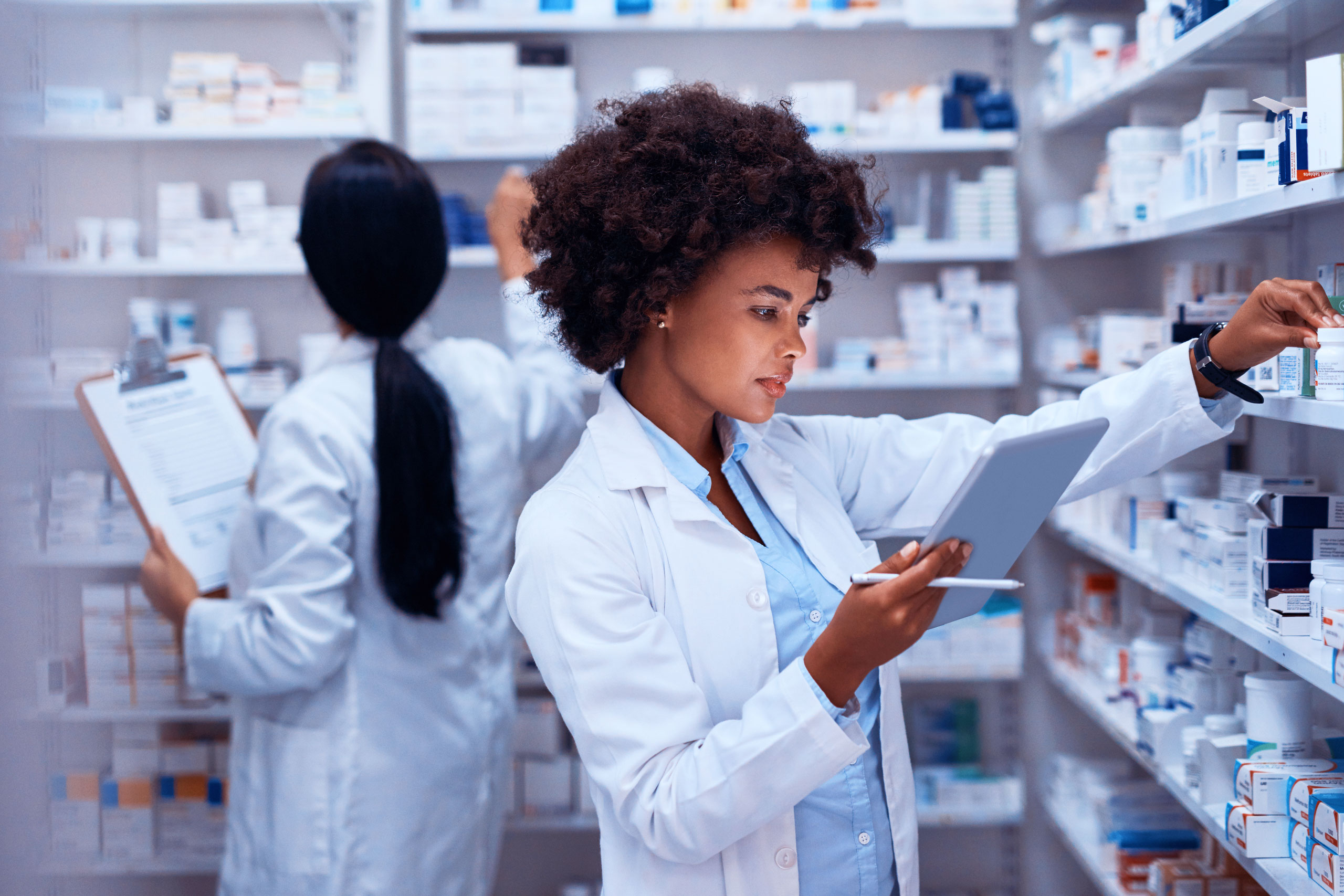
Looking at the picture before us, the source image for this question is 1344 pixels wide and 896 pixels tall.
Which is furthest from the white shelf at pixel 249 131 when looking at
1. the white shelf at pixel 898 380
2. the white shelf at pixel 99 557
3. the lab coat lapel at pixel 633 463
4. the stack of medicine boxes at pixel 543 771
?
the lab coat lapel at pixel 633 463

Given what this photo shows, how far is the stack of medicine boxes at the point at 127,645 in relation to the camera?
8.86 feet

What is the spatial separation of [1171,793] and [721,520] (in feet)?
4.61

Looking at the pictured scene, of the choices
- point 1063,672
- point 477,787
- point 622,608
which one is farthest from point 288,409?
point 1063,672

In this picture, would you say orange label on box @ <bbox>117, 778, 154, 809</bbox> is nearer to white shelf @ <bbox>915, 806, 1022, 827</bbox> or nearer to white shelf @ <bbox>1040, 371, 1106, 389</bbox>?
white shelf @ <bbox>915, 806, 1022, 827</bbox>

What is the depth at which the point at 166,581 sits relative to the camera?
6.42ft


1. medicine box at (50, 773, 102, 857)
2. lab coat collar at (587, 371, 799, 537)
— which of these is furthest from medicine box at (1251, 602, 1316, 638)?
medicine box at (50, 773, 102, 857)

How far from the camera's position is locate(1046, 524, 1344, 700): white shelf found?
1.34 m

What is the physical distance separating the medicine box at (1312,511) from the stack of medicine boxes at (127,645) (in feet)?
8.61

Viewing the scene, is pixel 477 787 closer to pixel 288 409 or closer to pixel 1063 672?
pixel 288 409

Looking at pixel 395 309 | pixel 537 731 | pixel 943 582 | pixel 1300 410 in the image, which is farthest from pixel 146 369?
pixel 1300 410

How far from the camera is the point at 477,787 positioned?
209cm

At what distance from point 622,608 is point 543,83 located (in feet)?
6.99

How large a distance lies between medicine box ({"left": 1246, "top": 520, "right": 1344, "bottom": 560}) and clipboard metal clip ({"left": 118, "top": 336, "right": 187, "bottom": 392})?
2.08 m

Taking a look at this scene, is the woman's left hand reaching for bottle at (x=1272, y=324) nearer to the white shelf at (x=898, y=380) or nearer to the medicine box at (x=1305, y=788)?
the medicine box at (x=1305, y=788)
